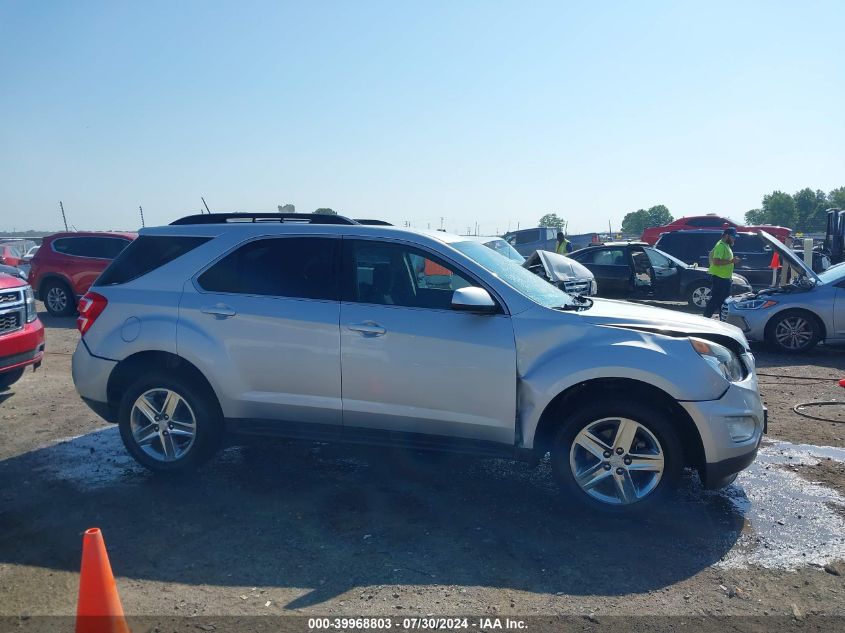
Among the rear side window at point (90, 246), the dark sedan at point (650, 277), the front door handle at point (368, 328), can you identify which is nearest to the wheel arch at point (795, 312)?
the dark sedan at point (650, 277)

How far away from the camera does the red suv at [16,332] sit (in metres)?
6.51

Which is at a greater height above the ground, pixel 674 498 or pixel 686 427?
pixel 686 427

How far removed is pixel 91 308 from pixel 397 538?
2.94 meters

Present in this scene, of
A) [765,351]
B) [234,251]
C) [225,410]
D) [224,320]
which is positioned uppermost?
[234,251]

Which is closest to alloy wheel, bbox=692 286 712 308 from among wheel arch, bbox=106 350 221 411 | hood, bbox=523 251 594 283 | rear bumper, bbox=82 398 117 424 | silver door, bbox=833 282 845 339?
hood, bbox=523 251 594 283

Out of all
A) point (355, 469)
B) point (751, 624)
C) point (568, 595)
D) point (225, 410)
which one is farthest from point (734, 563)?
point (225, 410)

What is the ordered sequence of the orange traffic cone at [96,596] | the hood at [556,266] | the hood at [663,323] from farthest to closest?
the hood at [556,266] < the hood at [663,323] < the orange traffic cone at [96,596]

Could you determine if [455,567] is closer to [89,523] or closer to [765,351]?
[89,523]

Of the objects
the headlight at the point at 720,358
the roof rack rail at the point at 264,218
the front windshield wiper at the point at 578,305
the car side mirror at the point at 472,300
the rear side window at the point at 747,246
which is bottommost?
the rear side window at the point at 747,246

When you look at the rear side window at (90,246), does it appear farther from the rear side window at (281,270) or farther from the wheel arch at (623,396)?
the wheel arch at (623,396)

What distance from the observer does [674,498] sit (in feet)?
15.2

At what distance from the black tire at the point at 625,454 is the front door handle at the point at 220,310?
2425mm

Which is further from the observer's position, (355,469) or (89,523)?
(355,469)

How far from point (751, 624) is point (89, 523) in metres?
3.82
